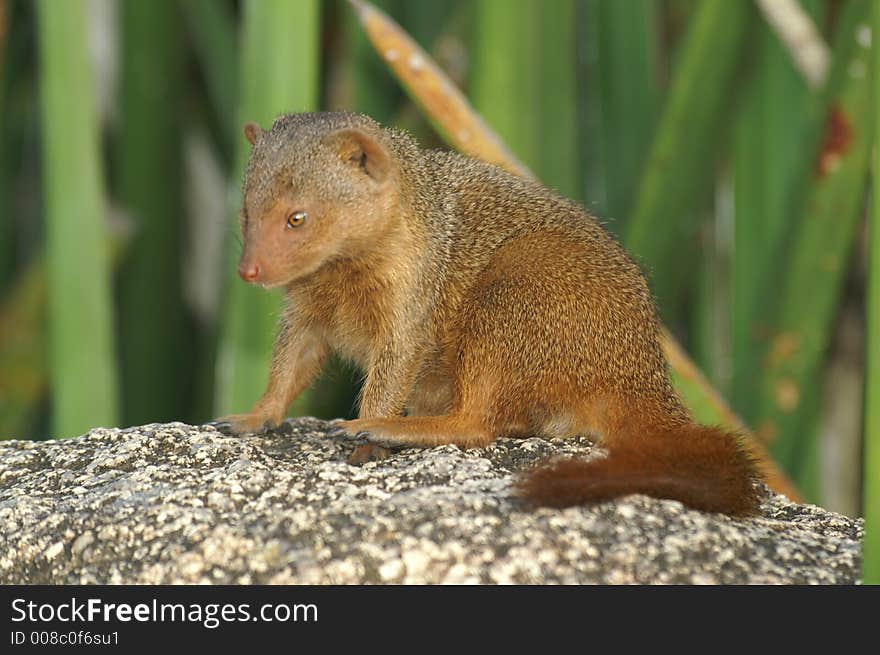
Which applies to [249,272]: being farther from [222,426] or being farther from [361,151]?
[222,426]

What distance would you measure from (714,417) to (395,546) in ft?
5.09

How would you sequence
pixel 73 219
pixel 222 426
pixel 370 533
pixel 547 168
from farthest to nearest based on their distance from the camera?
1. pixel 547 168
2. pixel 73 219
3. pixel 222 426
4. pixel 370 533

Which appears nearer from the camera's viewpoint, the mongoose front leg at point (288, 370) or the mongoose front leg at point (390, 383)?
the mongoose front leg at point (390, 383)

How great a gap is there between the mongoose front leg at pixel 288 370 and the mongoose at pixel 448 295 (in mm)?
15

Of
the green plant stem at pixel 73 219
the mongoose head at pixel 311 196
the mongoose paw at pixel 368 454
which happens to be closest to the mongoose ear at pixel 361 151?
the mongoose head at pixel 311 196

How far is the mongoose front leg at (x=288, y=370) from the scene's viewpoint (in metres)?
3.04

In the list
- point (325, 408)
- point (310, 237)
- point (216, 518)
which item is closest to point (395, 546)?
point (216, 518)

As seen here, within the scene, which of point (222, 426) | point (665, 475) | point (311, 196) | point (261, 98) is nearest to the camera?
point (665, 475)

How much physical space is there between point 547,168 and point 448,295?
108 cm

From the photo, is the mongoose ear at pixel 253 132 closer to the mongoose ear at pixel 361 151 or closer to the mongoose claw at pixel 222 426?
the mongoose ear at pixel 361 151

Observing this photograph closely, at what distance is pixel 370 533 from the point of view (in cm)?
213

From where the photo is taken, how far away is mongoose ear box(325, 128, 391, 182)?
276 cm

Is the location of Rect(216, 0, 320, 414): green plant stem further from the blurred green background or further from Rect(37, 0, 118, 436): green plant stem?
Rect(37, 0, 118, 436): green plant stem

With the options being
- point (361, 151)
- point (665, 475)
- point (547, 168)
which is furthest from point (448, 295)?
point (547, 168)
